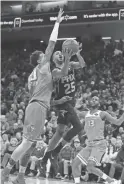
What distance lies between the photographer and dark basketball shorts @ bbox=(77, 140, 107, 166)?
22.9 ft

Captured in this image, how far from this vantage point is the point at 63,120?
7.35 metres

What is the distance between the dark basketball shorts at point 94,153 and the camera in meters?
6.98

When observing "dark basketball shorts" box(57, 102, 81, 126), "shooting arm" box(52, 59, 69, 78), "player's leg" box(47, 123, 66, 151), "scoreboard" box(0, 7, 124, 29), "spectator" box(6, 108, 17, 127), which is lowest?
"spectator" box(6, 108, 17, 127)

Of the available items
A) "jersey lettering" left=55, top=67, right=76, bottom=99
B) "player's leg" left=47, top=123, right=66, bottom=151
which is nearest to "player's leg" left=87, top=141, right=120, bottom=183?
"player's leg" left=47, top=123, right=66, bottom=151

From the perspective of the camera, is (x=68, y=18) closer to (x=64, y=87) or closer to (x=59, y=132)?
(x=64, y=87)

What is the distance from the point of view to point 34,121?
6.34m

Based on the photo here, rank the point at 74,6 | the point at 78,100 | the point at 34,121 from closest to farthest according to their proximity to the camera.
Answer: the point at 34,121 → the point at 78,100 → the point at 74,6

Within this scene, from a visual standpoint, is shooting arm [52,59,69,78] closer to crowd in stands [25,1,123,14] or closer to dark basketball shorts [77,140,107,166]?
dark basketball shorts [77,140,107,166]

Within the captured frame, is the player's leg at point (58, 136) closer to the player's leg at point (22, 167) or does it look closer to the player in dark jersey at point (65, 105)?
the player in dark jersey at point (65, 105)

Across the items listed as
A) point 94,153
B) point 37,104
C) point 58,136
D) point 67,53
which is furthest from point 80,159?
point 67,53

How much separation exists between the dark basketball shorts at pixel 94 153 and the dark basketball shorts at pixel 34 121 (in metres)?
1.05

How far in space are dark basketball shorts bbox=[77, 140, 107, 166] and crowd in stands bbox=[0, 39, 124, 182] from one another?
3.03 feet

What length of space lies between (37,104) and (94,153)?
1352mm

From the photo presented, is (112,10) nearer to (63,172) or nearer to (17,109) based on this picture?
(17,109)
